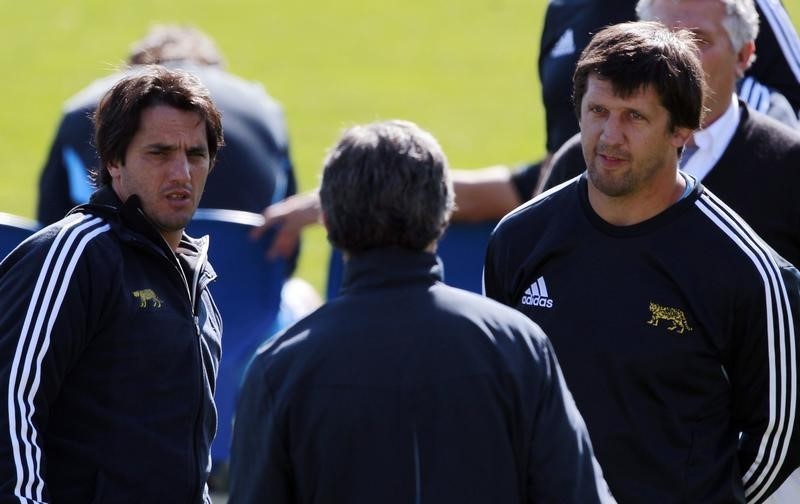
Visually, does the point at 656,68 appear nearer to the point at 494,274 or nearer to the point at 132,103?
the point at 494,274

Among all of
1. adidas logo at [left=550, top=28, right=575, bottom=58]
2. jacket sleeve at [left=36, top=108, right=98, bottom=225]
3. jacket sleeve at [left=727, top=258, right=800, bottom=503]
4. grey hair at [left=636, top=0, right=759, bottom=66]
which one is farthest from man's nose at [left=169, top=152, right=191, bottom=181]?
jacket sleeve at [left=36, top=108, right=98, bottom=225]

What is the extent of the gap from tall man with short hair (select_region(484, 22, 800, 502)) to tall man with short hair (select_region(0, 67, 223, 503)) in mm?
885

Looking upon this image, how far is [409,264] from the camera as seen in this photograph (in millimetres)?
3104

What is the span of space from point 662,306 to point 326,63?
1079cm

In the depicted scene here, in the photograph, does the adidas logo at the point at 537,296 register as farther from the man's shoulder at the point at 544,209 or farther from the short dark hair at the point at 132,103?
the short dark hair at the point at 132,103

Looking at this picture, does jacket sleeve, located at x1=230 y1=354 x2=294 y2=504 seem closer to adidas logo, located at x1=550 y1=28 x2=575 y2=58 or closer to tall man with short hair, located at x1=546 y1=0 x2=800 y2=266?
tall man with short hair, located at x1=546 y1=0 x2=800 y2=266

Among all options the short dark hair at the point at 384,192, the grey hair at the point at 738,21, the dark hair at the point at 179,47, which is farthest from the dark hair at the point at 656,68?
the dark hair at the point at 179,47

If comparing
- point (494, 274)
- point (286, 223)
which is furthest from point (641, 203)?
point (286, 223)

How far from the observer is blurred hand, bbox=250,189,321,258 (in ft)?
20.4

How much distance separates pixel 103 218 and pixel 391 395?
3.24 feet

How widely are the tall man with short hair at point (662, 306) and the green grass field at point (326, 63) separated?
789 cm

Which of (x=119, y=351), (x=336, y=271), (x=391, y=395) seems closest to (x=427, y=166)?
(x=391, y=395)

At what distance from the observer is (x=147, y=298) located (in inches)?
145

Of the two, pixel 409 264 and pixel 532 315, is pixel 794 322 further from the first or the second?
pixel 409 264
